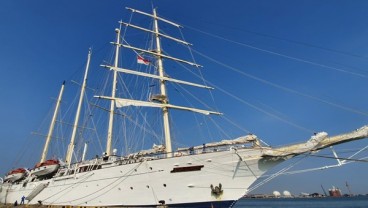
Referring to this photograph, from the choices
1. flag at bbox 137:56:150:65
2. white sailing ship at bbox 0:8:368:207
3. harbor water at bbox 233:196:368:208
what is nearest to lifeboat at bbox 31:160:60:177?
white sailing ship at bbox 0:8:368:207

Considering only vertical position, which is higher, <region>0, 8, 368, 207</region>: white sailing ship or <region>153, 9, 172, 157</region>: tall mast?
<region>153, 9, 172, 157</region>: tall mast

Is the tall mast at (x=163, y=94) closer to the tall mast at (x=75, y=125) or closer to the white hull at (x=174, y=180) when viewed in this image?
the white hull at (x=174, y=180)

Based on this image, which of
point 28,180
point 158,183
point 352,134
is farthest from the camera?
point 28,180

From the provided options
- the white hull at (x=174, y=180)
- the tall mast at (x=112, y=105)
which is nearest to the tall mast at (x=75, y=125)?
the tall mast at (x=112, y=105)

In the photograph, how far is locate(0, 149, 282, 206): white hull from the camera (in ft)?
63.7

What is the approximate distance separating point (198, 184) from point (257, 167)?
4.21 metres

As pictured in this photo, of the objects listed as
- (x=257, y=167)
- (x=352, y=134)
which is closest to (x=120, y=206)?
(x=257, y=167)

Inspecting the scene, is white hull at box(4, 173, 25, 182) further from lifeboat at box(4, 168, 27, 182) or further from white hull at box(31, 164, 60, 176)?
white hull at box(31, 164, 60, 176)

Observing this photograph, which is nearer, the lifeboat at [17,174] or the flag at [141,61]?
the flag at [141,61]

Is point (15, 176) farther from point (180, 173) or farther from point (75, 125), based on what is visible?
point (180, 173)

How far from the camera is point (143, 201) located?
21.6 meters

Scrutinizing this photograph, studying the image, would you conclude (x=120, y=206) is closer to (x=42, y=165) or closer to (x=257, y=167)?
(x=257, y=167)

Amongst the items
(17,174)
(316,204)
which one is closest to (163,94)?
(17,174)

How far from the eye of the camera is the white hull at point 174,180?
63.7ft
